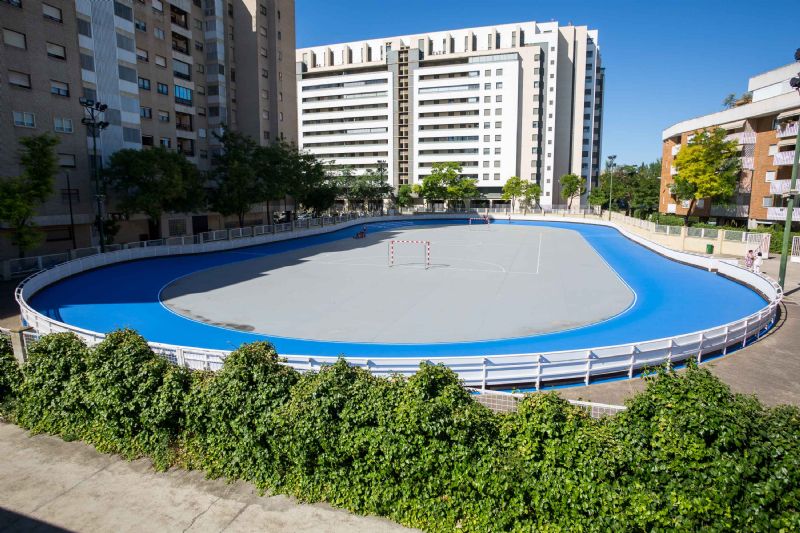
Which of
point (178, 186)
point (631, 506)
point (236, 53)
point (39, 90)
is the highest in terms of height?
point (236, 53)

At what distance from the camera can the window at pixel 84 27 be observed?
4009cm

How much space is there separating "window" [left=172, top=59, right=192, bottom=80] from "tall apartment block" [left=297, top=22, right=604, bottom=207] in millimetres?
45882

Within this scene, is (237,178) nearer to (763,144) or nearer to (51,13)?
(51,13)

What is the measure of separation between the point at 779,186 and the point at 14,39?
6470 cm

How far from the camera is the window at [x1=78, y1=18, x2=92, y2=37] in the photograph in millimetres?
40094

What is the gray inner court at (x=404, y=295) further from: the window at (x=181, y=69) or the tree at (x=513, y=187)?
the tree at (x=513, y=187)

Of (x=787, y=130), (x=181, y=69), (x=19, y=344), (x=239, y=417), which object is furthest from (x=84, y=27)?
(x=787, y=130)

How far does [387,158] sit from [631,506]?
361 feet

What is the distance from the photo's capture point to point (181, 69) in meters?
55.0

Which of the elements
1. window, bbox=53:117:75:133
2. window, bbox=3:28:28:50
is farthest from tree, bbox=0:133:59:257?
window, bbox=3:28:28:50

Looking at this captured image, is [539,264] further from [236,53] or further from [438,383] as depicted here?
[236,53]

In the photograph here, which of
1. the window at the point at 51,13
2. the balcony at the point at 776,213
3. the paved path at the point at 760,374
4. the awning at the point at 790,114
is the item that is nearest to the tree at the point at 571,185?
the balcony at the point at 776,213

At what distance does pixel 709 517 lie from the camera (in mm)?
6562

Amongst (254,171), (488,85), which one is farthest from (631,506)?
(488,85)
